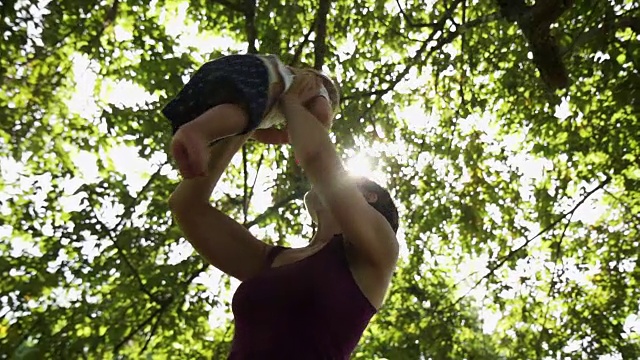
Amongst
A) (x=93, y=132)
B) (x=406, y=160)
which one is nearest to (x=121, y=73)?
(x=93, y=132)

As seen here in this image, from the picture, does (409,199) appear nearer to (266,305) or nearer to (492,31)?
(492,31)

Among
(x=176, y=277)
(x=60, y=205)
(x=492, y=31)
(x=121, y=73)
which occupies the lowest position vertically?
(x=176, y=277)

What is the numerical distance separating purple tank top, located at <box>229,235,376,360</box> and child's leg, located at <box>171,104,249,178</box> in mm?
336

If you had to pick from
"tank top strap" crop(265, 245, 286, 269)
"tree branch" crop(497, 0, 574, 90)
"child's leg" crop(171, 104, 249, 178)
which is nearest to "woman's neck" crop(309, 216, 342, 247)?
"tank top strap" crop(265, 245, 286, 269)

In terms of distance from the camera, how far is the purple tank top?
1.31m

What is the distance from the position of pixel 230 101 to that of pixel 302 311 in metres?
0.51

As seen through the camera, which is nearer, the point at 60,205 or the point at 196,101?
the point at 196,101

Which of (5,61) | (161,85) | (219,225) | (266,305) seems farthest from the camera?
(161,85)

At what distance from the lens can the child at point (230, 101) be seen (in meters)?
1.26

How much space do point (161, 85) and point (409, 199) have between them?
7.99 feet

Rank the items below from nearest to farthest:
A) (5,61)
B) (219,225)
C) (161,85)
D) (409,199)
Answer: (219,225)
(5,61)
(161,85)
(409,199)

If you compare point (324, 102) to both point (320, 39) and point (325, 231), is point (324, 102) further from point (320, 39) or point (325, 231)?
point (320, 39)

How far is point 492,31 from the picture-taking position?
18.5 feet

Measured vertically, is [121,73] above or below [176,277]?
above
